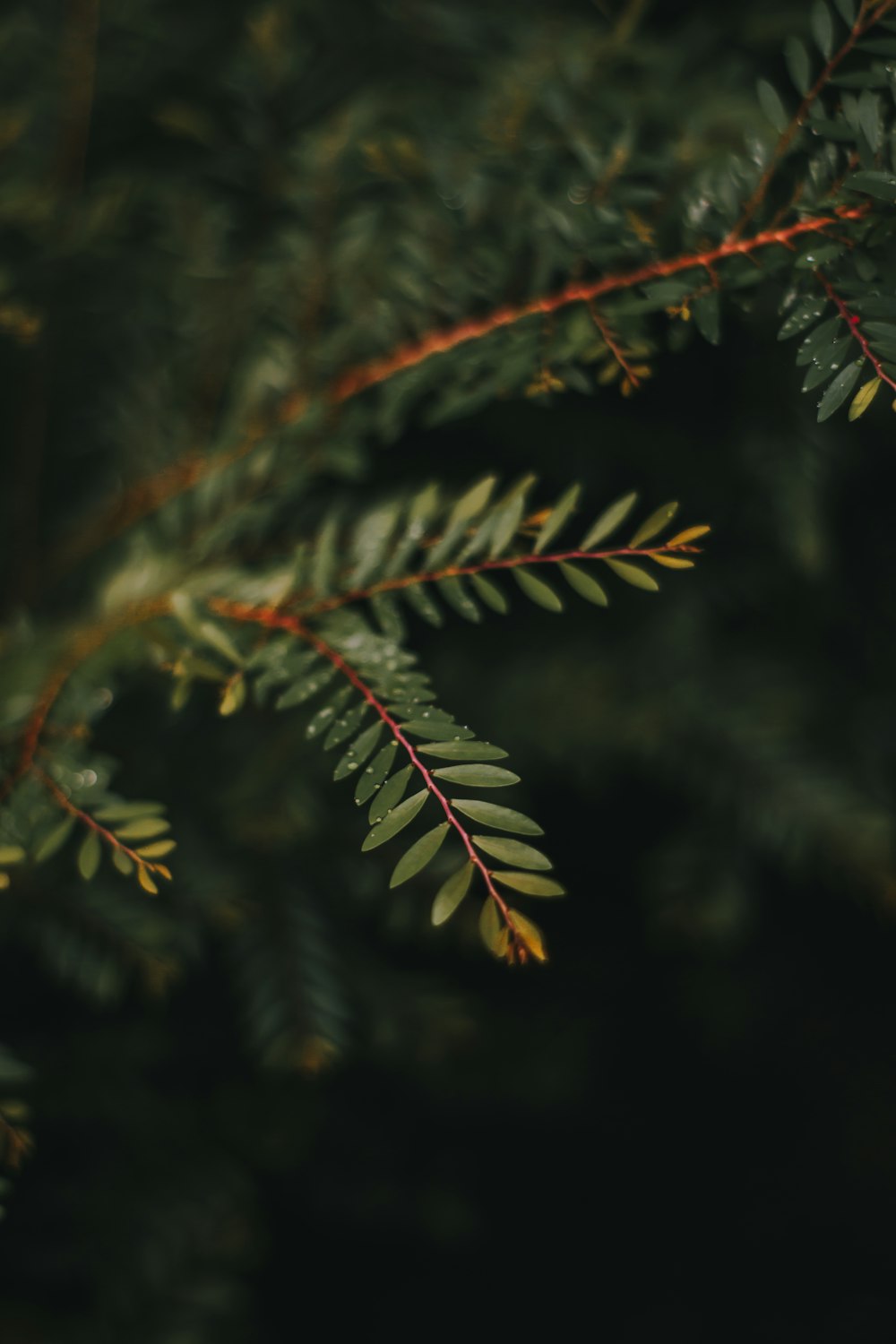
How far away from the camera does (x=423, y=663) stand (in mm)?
1019

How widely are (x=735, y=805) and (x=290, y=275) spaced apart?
62 cm

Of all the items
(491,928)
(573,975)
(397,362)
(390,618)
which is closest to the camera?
(491,928)

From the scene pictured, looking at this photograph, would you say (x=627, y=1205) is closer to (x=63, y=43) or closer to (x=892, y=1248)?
(x=892, y=1248)

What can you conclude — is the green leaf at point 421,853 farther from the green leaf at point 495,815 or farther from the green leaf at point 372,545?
the green leaf at point 372,545

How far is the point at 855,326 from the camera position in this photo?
373 millimetres

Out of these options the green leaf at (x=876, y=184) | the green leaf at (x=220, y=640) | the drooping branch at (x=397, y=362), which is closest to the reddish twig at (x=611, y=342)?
the drooping branch at (x=397, y=362)

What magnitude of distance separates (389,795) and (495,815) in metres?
0.04

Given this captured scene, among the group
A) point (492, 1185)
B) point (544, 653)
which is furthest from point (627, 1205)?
point (544, 653)

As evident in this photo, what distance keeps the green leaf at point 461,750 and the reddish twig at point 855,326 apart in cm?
20

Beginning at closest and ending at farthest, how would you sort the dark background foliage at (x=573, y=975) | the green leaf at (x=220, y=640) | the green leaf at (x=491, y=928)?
the green leaf at (x=491, y=928) → the green leaf at (x=220, y=640) → the dark background foliage at (x=573, y=975)

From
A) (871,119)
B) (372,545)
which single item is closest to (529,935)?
(372,545)

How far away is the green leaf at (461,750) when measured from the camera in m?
0.36

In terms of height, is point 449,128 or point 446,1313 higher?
point 449,128

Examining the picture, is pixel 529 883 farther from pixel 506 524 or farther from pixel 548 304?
pixel 548 304
